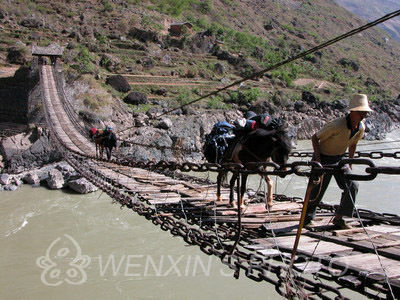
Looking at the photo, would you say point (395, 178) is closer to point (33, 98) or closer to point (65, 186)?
point (65, 186)

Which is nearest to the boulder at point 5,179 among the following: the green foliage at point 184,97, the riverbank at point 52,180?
the riverbank at point 52,180

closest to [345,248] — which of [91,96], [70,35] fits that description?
[91,96]

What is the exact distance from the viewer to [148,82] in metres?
26.1

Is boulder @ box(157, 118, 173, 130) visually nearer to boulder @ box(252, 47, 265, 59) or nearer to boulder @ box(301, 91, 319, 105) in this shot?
boulder @ box(301, 91, 319, 105)

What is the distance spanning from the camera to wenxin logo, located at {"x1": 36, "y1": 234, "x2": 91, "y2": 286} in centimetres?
682

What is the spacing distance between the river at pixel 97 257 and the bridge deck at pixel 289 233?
2.17 meters

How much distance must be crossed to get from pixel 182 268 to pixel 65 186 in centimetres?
633

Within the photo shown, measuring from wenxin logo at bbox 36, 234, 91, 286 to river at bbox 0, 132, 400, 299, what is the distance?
2cm

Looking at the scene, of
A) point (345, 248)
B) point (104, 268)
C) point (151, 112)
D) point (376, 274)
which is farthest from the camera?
point (151, 112)

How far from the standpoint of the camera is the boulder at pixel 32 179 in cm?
1213

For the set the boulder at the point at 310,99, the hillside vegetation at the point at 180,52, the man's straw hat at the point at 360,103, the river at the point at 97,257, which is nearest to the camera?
the man's straw hat at the point at 360,103

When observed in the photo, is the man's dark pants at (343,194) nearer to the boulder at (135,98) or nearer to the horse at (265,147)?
the horse at (265,147)

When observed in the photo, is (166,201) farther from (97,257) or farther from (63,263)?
(63,263)

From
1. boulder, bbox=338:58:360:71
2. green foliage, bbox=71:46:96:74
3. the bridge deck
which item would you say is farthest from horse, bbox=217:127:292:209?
boulder, bbox=338:58:360:71
